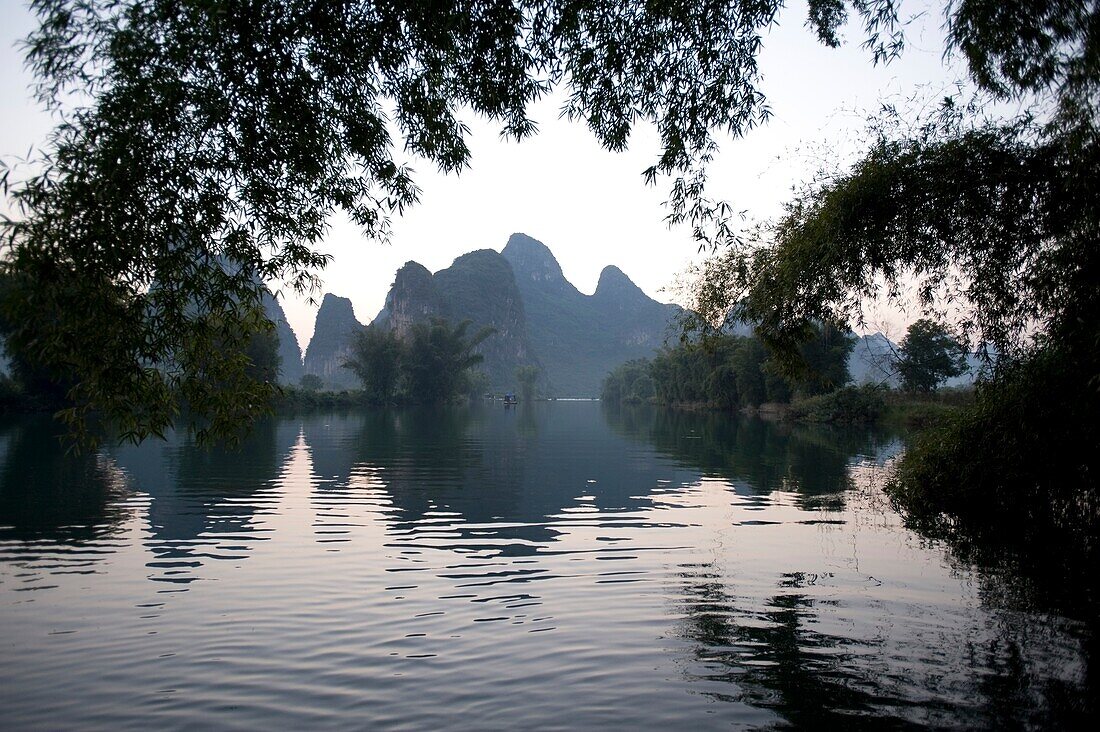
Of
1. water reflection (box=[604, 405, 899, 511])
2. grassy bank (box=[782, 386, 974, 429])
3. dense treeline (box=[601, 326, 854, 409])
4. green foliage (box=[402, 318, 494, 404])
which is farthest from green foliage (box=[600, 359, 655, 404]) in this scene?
water reflection (box=[604, 405, 899, 511])

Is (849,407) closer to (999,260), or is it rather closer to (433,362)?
(999,260)

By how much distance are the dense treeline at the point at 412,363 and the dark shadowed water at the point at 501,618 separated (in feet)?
254

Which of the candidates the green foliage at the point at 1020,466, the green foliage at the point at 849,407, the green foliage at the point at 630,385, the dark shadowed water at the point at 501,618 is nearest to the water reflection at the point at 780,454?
the green foliage at the point at 1020,466

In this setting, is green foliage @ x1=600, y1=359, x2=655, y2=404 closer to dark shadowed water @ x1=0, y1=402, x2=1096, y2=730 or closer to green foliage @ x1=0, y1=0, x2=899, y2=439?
dark shadowed water @ x1=0, y1=402, x2=1096, y2=730

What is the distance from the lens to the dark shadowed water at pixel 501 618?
599 cm

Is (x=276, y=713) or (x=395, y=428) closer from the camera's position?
(x=276, y=713)

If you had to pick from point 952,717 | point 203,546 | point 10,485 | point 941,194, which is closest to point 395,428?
point 10,485

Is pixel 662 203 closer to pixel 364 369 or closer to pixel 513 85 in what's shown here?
pixel 513 85

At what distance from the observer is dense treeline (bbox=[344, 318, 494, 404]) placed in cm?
9506

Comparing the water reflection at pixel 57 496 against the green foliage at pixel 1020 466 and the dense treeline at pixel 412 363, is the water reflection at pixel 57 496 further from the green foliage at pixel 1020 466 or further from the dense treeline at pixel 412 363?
the dense treeline at pixel 412 363

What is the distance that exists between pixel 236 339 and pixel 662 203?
4.46 meters

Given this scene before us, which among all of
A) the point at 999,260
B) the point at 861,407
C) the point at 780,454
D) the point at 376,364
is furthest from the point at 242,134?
the point at 376,364

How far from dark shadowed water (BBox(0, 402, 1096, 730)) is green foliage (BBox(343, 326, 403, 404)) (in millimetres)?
77051

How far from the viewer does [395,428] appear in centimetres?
4881
